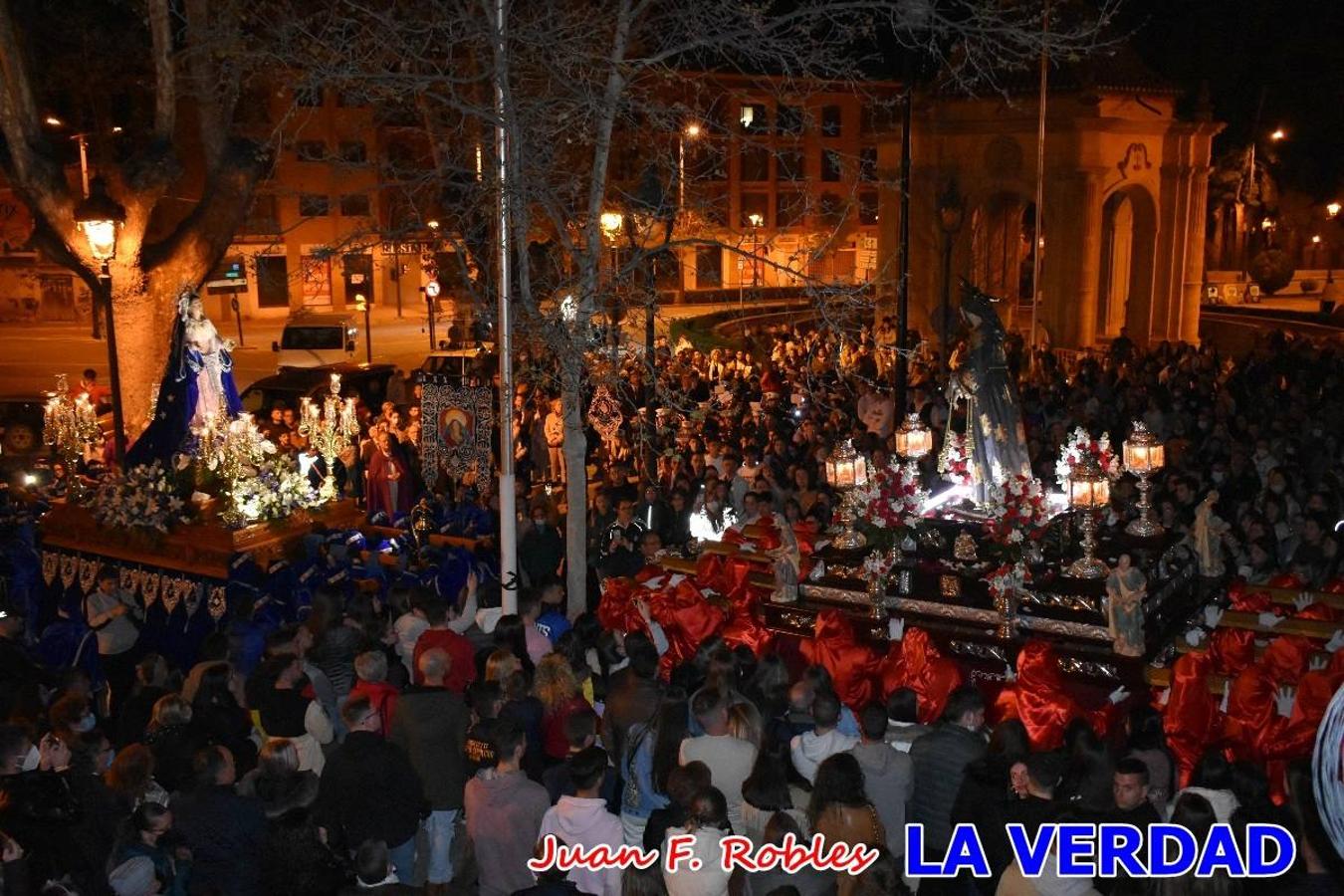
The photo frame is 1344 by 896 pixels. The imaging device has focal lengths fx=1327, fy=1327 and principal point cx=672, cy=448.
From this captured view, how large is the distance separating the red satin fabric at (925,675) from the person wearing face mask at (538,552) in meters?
4.48

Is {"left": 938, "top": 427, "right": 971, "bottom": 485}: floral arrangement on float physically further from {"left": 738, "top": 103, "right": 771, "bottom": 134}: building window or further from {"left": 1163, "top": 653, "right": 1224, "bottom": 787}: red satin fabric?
{"left": 1163, "top": 653, "right": 1224, "bottom": 787}: red satin fabric

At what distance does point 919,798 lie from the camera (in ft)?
24.8

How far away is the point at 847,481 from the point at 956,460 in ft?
4.21

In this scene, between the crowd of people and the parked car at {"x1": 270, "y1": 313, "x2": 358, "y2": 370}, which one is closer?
the crowd of people

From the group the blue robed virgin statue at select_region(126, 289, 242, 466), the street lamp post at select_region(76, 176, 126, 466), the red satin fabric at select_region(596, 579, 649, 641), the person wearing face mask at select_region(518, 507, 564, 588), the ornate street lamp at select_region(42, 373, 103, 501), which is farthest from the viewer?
the ornate street lamp at select_region(42, 373, 103, 501)

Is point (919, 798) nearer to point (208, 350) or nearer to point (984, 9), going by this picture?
point (984, 9)

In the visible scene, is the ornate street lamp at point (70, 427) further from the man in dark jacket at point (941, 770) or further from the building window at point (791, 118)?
the man in dark jacket at point (941, 770)

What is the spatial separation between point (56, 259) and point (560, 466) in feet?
23.6

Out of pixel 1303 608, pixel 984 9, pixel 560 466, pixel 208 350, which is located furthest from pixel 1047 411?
pixel 208 350

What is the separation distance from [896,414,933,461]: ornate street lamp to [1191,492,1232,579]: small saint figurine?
2707mm

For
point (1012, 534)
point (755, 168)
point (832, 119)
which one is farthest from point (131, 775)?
point (832, 119)

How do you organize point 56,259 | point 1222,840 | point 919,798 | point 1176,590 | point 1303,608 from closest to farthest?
point 1222,840, point 919,798, point 1303,608, point 1176,590, point 56,259

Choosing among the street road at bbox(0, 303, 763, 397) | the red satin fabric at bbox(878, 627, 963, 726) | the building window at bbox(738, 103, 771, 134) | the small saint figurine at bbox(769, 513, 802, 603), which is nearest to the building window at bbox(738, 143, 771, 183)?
the street road at bbox(0, 303, 763, 397)

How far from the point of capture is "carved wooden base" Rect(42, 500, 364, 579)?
528 inches
